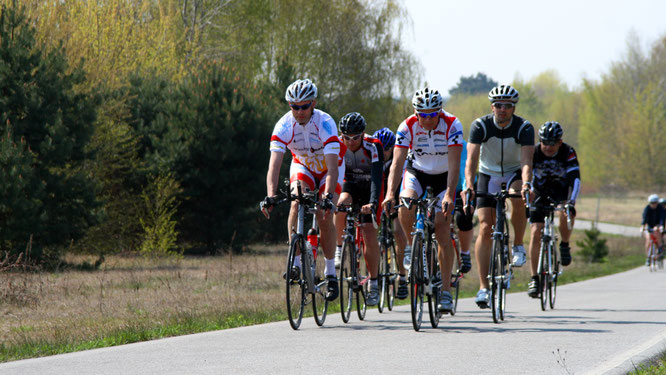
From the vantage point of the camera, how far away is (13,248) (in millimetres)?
20016

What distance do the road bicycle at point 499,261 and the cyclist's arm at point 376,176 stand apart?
1.09 meters

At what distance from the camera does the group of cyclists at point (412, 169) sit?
31.1ft

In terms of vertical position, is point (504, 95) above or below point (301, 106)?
above

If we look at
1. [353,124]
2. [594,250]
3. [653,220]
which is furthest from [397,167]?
[594,250]

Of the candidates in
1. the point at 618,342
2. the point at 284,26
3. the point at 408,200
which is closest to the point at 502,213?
the point at 408,200

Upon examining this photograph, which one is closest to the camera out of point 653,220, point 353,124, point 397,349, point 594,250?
point 397,349

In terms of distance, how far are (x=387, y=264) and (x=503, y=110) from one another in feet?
7.83

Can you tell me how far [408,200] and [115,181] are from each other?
57.6ft

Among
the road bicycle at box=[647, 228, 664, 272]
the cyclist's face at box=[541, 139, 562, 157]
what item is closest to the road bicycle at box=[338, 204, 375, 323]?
the cyclist's face at box=[541, 139, 562, 157]

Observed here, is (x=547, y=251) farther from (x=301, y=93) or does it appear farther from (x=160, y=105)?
(x=160, y=105)

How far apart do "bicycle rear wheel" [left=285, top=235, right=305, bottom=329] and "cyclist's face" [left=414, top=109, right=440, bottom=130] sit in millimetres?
1812

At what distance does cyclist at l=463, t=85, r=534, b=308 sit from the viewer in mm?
10266

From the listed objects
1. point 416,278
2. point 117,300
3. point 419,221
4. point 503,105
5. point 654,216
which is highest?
point 503,105

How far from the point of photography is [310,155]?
31.9 ft
